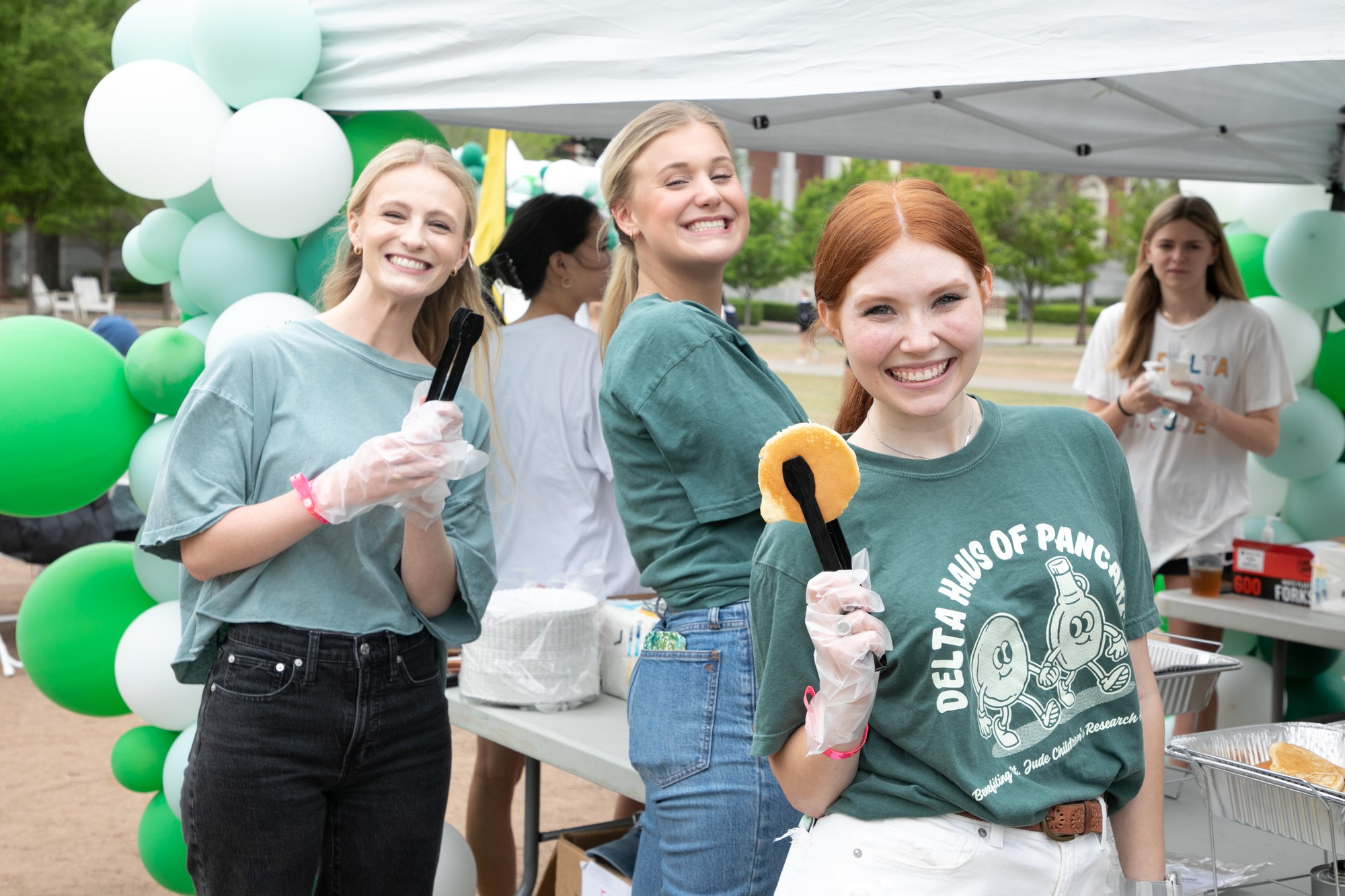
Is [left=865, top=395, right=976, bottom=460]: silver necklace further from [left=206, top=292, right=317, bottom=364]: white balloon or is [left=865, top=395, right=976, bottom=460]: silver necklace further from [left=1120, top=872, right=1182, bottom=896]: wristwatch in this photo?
[left=206, top=292, right=317, bottom=364]: white balloon

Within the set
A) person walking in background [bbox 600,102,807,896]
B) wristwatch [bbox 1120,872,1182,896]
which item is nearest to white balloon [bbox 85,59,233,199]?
person walking in background [bbox 600,102,807,896]

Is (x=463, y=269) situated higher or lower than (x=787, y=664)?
higher

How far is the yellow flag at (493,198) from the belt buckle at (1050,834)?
476cm

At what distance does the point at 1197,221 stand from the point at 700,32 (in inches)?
79.6

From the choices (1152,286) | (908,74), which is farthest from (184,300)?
(1152,286)

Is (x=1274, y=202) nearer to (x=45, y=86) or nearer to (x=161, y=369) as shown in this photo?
(x=161, y=369)

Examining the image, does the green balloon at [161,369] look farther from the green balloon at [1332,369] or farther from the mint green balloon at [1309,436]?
the green balloon at [1332,369]

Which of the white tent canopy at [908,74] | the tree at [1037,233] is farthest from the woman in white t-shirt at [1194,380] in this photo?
the tree at [1037,233]

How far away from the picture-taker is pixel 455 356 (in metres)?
1.74

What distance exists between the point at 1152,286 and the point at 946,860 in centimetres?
306

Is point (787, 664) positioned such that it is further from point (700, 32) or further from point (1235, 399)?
point (1235, 399)

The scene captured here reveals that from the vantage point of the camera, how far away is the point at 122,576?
324cm

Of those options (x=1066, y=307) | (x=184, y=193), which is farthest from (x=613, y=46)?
(x=1066, y=307)

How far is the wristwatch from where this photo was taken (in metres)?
1.39
